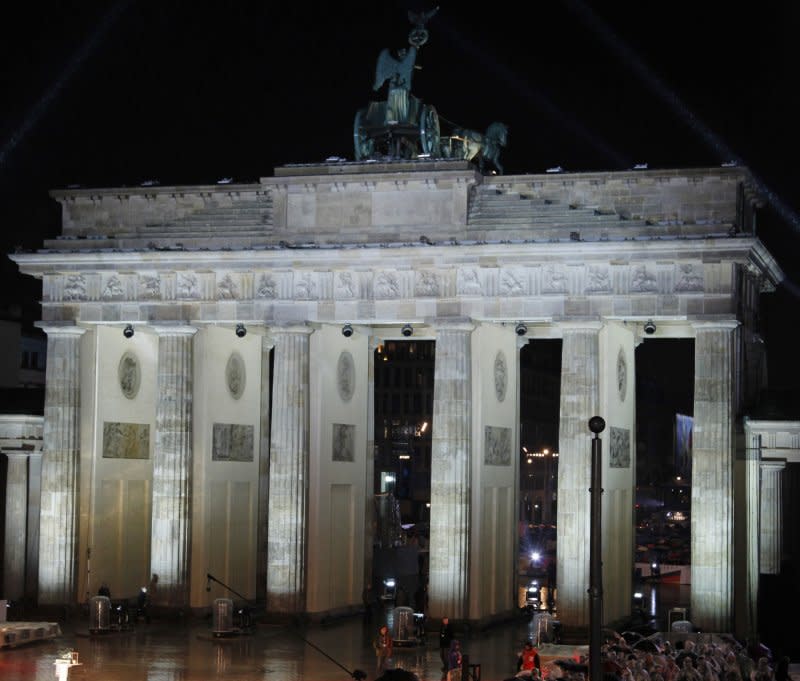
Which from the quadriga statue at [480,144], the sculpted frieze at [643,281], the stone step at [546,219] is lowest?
the sculpted frieze at [643,281]

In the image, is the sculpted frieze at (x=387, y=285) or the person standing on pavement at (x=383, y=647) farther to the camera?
the sculpted frieze at (x=387, y=285)

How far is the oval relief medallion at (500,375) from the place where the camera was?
5931 centimetres

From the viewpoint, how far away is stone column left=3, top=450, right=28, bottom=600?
63.6m

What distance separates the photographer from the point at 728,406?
53.4m

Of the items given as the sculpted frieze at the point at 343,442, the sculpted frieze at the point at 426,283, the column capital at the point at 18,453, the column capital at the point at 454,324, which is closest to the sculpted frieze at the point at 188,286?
the sculpted frieze at the point at 343,442

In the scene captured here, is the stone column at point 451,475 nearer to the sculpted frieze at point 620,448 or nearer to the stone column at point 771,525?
the sculpted frieze at point 620,448

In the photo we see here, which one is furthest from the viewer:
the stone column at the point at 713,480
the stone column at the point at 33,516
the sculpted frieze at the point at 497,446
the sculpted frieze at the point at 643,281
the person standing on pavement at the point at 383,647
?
the stone column at the point at 33,516

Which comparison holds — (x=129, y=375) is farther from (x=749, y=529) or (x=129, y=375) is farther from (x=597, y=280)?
(x=749, y=529)

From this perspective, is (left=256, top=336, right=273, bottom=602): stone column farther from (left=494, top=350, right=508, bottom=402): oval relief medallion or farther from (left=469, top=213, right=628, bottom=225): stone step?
(left=469, top=213, right=628, bottom=225): stone step

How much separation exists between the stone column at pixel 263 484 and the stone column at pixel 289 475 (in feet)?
16.5

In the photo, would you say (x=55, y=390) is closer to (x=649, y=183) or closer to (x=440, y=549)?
(x=440, y=549)

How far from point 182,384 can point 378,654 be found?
15806 mm

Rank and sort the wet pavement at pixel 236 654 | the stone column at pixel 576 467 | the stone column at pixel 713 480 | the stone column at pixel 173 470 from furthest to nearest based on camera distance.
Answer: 1. the stone column at pixel 173 470
2. the stone column at pixel 576 467
3. the stone column at pixel 713 480
4. the wet pavement at pixel 236 654

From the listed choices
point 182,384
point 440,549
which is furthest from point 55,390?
point 440,549
